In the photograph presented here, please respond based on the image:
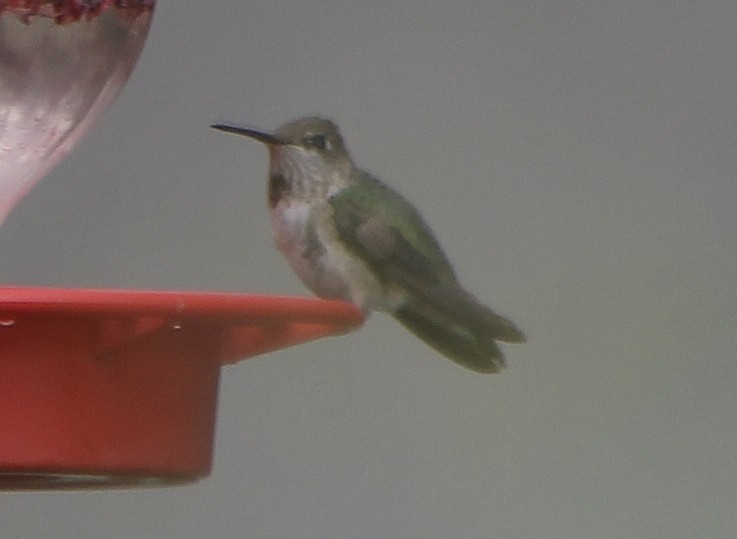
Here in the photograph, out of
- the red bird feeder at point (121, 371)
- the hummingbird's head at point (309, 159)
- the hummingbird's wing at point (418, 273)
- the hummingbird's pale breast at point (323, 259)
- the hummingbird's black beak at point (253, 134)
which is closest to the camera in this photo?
the red bird feeder at point (121, 371)

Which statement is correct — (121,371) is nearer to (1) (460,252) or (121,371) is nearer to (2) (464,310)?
(2) (464,310)

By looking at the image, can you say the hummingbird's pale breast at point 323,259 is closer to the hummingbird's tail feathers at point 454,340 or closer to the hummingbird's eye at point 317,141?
the hummingbird's tail feathers at point 454,340

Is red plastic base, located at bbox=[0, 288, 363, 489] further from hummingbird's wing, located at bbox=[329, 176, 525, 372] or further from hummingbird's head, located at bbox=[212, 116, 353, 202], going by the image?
hummingbird's head, located at bbox=[212, 116, 353, 202]

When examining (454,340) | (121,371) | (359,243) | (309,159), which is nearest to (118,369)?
(121,371)

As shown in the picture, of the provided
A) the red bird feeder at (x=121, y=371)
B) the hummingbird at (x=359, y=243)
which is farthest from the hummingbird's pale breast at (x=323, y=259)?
the red bird feeder at (x=121, y=371)

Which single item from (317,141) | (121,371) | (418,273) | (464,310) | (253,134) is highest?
(317,141)

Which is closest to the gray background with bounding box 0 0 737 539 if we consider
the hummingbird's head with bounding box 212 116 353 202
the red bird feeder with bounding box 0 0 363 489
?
the hummingbird's head with bounding box 212 116 353 202

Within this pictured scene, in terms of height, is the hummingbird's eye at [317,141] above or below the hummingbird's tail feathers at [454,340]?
above
